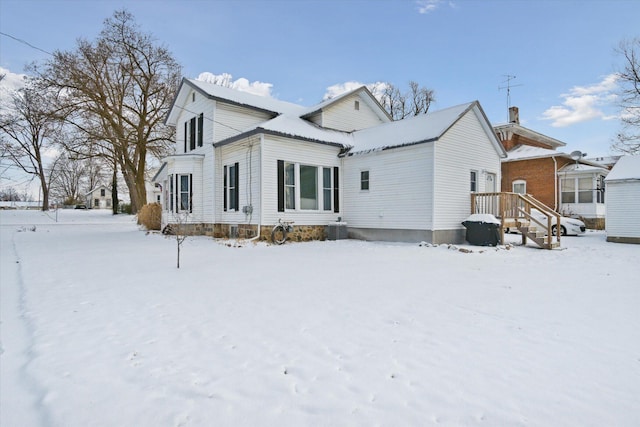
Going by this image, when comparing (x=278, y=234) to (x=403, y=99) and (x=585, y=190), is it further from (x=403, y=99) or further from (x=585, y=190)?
(x=403, y=99)

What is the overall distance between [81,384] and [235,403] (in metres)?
1.27

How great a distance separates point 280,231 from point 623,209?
12.8 metres

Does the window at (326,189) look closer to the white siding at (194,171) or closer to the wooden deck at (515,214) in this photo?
the wooden deck at (515,214)

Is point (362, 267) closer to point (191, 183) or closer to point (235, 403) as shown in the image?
point (235, 403)

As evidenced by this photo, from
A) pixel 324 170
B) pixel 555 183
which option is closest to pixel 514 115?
pixel 555 183

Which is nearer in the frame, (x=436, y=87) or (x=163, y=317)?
(x=163, y=317)

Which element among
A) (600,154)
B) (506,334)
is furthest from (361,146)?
(600,154)

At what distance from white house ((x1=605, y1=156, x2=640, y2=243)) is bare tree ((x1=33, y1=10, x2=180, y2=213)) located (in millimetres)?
24589

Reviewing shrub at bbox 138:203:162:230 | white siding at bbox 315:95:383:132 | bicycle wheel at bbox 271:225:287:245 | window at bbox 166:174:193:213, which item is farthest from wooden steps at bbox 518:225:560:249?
shrub at bbox 138:203:162:230

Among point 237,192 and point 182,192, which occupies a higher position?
point 182,192

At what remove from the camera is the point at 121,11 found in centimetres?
2262

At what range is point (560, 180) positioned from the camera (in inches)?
837

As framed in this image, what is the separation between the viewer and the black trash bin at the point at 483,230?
11.8 m

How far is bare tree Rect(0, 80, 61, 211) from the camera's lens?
71.8ft
